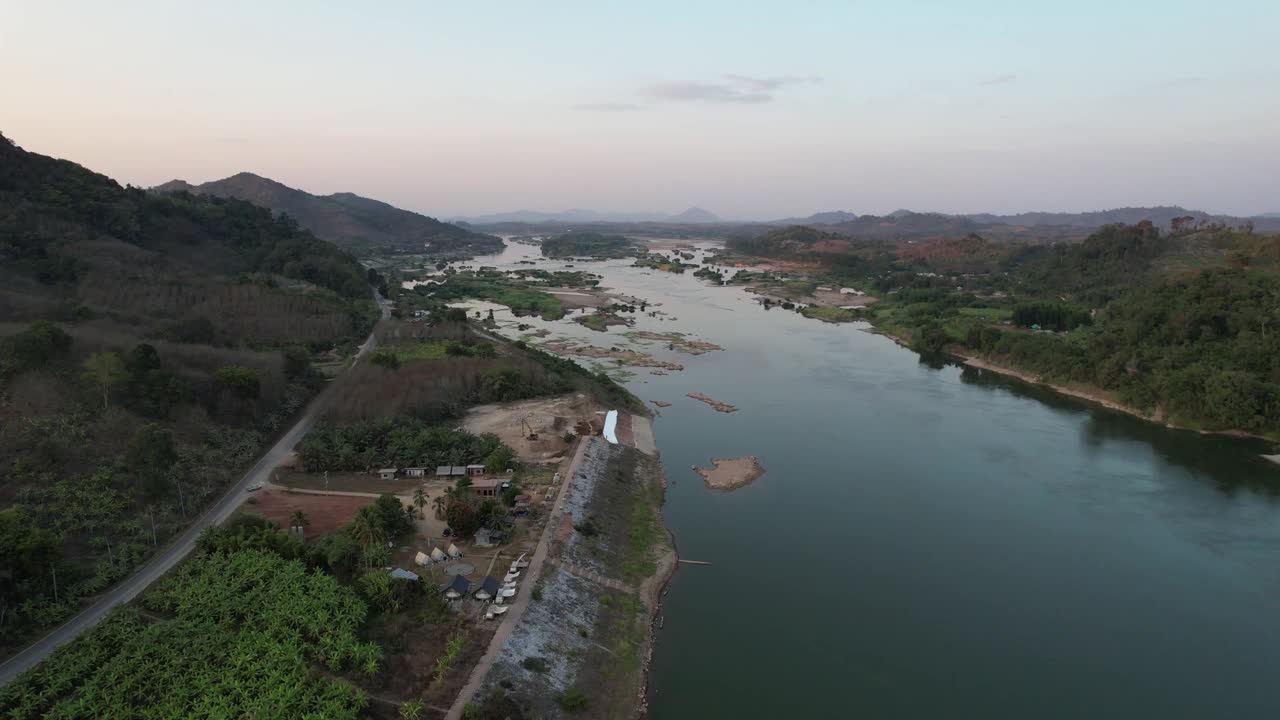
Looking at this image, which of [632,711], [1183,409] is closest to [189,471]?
[632,711]

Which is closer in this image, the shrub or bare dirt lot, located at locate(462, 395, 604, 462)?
the shrub

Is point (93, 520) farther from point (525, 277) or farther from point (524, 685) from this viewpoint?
point (525, 277)

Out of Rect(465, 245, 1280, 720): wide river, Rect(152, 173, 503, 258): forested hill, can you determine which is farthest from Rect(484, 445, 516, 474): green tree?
Rect(152, 173, 503, 258): forested hill

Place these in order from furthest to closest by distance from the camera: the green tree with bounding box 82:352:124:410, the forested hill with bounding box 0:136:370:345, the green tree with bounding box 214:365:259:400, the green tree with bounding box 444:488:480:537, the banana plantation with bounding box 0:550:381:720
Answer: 1. the forested hill with bounding box 0:136:370:345
2. the green tree with bounding box 214:365:259:400
3. the green tree with bounding box 82:352:124:410
4. the green tree with bounding box 444:488:480:537
5. the banana plantation with bounding box 0:550:381:720

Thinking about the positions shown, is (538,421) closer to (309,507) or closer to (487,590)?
(309,507)

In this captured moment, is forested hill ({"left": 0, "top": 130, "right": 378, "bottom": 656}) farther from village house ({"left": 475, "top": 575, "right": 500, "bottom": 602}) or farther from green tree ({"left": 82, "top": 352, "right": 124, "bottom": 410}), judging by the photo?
village house ({"left": 475, "top": 575, "right": 500, "bottom": 602})

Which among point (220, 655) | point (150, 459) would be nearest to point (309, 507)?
point (150, 459)

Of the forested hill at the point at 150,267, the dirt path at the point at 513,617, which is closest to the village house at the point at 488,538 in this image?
the dirt path at the point at 513,617

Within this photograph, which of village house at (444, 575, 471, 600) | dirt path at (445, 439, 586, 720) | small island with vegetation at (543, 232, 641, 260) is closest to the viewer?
dirt path at (445, 439, 586, 720)
